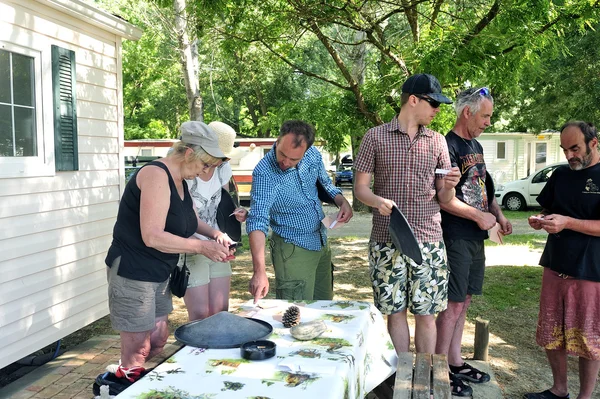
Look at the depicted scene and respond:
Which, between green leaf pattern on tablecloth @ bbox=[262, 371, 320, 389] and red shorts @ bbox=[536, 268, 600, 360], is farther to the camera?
red shorts @ bbox=[536, 268, 600, 360]

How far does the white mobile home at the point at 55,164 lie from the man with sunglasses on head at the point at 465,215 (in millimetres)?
3066

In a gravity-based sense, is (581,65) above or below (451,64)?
above

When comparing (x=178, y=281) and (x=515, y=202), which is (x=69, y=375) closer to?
(x=178, y=281)

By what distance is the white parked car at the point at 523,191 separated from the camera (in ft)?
54.6

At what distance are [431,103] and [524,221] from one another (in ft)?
39.6

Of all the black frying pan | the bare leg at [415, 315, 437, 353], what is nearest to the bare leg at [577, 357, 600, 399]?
the bare leg at [415, 315, 437, 353]

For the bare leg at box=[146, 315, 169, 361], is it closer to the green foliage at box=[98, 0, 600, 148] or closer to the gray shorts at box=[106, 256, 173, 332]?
the gray shorts at box=[106, 256, 173, 332]

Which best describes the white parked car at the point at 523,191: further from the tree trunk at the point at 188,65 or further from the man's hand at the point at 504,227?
the man's hand at the point at 504,227

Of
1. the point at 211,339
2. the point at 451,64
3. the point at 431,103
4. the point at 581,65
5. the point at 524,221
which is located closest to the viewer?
the point at 211,339

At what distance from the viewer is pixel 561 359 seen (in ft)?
11.6

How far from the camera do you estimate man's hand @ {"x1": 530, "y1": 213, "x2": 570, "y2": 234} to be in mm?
3240

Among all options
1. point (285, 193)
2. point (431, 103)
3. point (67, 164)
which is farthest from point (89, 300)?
point (431, 103)

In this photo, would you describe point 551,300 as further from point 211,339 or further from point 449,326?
point 211,339

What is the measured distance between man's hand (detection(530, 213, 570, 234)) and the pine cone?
5.30ft
